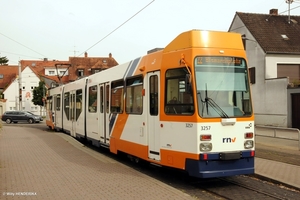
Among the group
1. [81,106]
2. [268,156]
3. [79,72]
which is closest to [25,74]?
[79,72]

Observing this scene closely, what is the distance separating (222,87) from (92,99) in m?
7.55

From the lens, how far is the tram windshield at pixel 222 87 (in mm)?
7539

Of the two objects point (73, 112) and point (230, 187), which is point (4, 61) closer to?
point (73, 112)

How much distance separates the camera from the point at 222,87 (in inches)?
304

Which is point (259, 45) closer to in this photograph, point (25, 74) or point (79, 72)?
point (79, 72)

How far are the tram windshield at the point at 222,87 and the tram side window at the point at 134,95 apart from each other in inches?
88.0

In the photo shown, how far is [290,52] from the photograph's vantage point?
28.9 m

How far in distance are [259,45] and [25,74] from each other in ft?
181

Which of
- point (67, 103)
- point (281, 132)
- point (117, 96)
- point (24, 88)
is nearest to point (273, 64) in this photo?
point (281, 132)

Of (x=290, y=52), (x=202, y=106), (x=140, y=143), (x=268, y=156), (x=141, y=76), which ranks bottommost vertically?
(x=268, y=156)

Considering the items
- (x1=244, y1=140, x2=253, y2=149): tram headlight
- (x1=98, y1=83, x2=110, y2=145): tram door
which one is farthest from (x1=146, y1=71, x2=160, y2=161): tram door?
(x1=98, y1=83, x2=110, y2=145): tram door

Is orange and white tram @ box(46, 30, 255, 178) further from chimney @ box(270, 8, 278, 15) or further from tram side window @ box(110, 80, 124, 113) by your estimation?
chimney @ box(270, 8, 278, 15)

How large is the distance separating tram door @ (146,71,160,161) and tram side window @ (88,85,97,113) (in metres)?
5.11

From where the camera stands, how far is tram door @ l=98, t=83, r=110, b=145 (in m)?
12.2
